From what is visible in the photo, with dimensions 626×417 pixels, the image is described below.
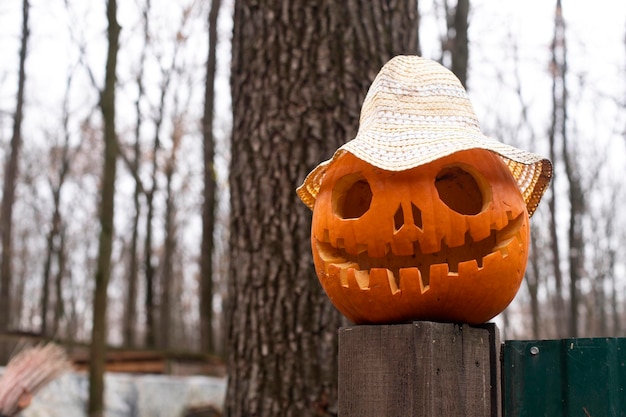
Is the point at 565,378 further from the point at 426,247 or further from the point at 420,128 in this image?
the point at 420,128

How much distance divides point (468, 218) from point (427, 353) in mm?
385

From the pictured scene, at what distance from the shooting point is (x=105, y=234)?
21.6 feet

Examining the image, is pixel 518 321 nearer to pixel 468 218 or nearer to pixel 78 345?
pixel 78 345

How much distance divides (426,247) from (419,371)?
0.34 m

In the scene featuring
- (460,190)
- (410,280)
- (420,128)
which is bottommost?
(410,280)

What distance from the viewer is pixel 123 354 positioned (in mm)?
11180

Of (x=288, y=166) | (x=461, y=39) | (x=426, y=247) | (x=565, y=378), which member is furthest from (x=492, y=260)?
(x=461, y=39)

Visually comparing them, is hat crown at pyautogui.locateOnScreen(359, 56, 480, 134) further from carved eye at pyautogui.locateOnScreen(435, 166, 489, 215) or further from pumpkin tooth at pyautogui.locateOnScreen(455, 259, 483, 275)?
pumpkin tooth at pyautogui.locateOnScreen(455, 259, 483, 275)

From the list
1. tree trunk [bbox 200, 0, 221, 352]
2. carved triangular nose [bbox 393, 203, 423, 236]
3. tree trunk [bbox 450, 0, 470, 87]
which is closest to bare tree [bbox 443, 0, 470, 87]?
tree trunk [bbox 450, 0, 470, 87]

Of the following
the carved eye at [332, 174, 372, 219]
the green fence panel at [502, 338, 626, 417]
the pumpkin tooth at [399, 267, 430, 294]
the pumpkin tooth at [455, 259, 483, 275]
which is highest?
the carved eye at [332, 174, 372, 219]

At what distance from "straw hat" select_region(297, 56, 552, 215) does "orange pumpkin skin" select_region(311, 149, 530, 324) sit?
7 cm

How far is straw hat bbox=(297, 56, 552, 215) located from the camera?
1.84 metres

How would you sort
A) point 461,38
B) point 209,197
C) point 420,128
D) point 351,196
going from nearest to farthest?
point 420,128 < point 351,196 < point 461,38 < point 209,197

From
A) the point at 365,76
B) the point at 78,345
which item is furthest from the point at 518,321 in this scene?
the point at 365,76
